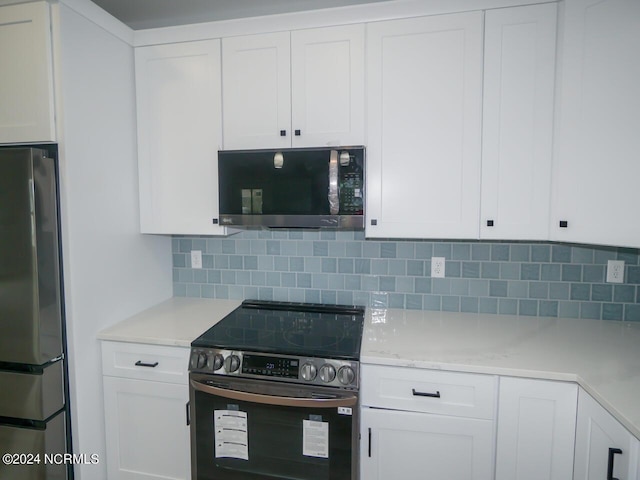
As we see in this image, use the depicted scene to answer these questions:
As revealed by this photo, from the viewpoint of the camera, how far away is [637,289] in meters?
1.75

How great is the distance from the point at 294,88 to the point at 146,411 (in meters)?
1.71

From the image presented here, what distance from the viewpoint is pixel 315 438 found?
1.47m

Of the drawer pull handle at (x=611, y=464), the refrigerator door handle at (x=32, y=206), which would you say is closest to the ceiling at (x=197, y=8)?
the refrigerator door handle at (x=32, y=206)

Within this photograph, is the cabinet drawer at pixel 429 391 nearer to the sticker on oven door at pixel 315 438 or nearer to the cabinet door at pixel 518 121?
the sticker on oven door at pixel 315 438

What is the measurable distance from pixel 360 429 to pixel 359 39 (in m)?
1.73

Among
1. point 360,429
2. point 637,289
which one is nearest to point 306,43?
point 360,429

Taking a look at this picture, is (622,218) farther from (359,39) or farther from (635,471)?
(359,39)

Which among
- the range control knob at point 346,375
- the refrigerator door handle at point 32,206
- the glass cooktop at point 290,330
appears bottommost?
the range control knob at point 346,375

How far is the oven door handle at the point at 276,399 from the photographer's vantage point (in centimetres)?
142

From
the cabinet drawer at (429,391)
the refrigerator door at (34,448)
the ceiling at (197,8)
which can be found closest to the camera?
the cabinet drawer at (429,391)

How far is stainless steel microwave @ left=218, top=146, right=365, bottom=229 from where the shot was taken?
163 cm

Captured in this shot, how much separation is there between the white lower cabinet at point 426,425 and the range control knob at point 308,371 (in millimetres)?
208

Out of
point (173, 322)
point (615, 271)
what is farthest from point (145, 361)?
point (615, 271)

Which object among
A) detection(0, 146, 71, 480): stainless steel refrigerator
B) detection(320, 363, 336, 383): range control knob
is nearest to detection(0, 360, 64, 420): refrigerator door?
detection(0, 146, 71, 480): stainless steel refrigerator
